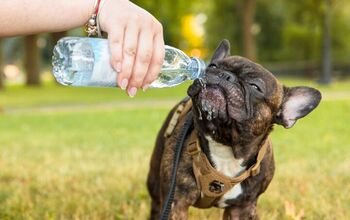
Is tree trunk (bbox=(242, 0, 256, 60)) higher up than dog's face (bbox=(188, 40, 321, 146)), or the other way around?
dog's face (bbox=(188, 40, 321, 146))

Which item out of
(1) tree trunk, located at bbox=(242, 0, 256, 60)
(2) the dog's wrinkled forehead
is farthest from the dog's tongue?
(1) tree trunk, located at bbox=(242, 0, 256, 60)

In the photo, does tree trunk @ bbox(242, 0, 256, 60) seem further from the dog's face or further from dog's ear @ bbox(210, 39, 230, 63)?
the dog's face

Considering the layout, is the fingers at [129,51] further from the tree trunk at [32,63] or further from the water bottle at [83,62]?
the tree trunk at [32,63]

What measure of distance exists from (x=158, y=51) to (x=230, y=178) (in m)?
1.45

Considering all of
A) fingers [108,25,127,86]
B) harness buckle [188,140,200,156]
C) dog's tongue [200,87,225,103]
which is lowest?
harness buckle [188,140,200,156]

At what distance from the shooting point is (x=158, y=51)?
2.27m

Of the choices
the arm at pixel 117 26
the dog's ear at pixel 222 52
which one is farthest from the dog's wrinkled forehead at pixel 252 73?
the arm at pixel 117 26

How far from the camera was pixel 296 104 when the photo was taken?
3.59m

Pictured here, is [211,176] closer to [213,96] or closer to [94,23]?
[213,96]

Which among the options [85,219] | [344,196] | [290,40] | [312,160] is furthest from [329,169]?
[290,40]

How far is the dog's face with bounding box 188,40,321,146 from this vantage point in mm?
3240

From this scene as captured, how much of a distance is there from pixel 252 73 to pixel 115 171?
3218mm

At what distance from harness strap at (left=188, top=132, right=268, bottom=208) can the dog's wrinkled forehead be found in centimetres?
31

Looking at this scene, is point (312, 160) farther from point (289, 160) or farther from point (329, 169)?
point (329, 169)
